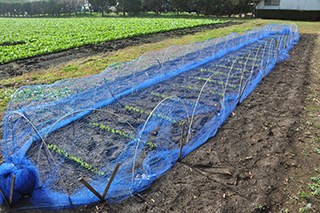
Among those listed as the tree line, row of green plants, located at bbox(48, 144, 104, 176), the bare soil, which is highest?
the tree line

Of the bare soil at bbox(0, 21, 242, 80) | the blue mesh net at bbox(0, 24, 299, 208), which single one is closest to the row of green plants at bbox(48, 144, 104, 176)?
the blue mesh net at bbox(0, 24, 299, 208)

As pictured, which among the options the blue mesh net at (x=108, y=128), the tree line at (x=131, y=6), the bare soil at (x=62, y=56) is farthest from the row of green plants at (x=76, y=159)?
the tree line at (x=131, y=6)

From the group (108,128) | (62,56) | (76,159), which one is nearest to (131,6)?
(62,56)

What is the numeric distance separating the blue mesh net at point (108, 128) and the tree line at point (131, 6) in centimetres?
2606

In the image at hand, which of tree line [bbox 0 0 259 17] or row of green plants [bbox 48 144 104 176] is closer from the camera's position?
row of green plants [bbox 48 144 104 176]

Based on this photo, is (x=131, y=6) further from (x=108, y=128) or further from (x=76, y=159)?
(x=76, y=159)

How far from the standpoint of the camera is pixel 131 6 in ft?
123

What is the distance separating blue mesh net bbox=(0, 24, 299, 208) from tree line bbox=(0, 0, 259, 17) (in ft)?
85.5

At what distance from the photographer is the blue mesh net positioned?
11.6 ft

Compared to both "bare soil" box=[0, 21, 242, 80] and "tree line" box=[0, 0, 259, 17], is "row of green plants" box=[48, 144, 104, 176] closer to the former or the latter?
"bare soil" box=[0, 21, 242, 80]

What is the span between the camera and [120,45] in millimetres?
13516

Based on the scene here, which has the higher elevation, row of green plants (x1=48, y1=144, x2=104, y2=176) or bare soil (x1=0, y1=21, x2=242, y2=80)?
bare soil (x1=0, y1=21, x2=242, y2=80)

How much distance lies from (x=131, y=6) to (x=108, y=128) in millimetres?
37597

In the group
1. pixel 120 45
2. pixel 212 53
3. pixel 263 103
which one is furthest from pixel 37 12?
pixel 263 103
